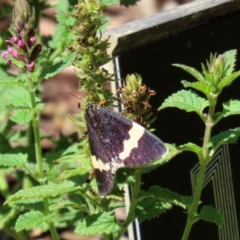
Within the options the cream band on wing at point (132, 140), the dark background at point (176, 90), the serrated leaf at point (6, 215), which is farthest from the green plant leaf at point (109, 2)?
the cream band on wing at point (132, 140)

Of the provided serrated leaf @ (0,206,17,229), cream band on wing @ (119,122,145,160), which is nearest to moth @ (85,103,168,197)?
cream band on wing @ (119,122,145,160)

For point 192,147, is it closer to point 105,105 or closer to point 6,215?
point 105,105

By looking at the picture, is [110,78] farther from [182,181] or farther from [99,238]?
[99,238]

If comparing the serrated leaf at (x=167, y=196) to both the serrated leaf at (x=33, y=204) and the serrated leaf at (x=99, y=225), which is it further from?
the serrated leaf at (x=33, y=204)

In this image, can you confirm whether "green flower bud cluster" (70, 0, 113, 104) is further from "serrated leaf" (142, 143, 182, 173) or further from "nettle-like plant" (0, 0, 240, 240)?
"serrated leaf" (142, 143, 182, 173)

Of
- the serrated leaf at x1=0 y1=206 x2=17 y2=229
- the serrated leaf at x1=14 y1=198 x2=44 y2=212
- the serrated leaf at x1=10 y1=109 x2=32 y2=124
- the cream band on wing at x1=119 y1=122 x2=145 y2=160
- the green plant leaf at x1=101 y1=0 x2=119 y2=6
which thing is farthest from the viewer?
the serrated leaf at x1=0 y1=206 x2=17 y2=229

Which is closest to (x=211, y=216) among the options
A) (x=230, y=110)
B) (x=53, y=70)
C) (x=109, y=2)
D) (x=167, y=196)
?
(x=167, y=196)
